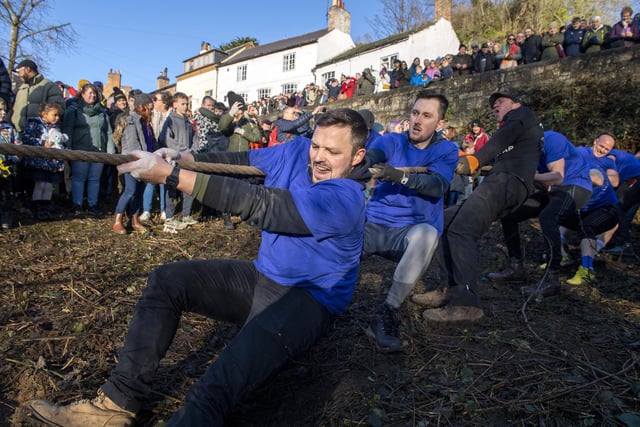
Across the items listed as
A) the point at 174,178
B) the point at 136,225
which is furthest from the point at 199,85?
the point at 174,178

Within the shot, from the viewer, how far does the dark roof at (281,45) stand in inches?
1374

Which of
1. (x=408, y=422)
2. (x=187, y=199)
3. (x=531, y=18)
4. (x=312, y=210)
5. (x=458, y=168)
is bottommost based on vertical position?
(x=408, y=422)

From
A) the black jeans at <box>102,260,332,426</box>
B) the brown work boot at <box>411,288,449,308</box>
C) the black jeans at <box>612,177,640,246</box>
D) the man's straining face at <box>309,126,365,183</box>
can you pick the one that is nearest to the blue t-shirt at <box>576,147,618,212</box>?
the black jeans at <box>612,177,640,246</box>

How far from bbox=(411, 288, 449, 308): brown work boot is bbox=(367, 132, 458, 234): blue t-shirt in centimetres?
81

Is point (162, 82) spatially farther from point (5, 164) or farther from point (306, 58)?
point (5, 164)

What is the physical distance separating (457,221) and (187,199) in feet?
15.8

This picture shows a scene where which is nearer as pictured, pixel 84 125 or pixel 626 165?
pixel 626 165

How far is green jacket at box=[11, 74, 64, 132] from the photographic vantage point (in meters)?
7.07

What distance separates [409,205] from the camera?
3.68 meters

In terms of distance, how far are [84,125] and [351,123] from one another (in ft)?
20.3

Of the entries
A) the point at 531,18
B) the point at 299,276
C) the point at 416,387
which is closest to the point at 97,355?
the point at 299,276

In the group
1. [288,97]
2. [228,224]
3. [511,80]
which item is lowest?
[228,224]

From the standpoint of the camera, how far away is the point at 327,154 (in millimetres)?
2475

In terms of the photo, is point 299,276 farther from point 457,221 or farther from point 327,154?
point 457,221
